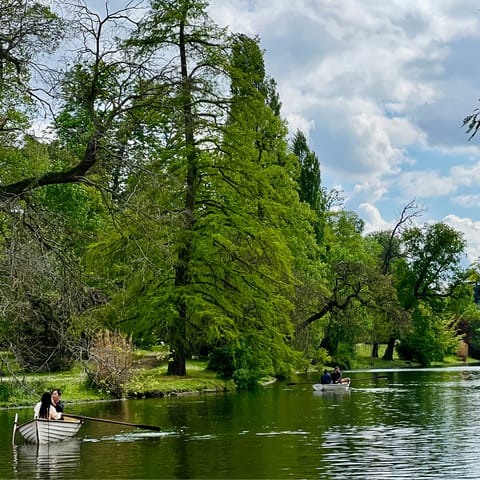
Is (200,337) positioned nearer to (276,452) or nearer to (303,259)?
(303,259)

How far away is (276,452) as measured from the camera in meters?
19.2

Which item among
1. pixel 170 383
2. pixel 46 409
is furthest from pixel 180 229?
pixel 46 409

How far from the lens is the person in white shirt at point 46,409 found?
23156mm

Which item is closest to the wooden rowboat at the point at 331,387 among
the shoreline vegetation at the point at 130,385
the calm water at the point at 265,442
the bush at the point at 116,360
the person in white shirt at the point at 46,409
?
the shoreline vegetation at the point at 130,385

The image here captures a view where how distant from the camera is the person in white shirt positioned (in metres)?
23.2

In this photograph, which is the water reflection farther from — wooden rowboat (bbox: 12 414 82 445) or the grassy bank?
the grassy bank

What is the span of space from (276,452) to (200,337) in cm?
2106

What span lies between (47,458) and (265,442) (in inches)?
205

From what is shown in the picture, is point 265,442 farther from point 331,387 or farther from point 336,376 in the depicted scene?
point 336,376

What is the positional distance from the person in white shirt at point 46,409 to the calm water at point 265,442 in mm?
855

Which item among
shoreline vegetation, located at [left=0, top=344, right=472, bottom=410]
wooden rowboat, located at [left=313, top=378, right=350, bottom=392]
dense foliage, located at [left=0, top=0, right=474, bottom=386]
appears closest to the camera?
dense foliage, located at [left=0, top=0, right=474, bottom=386]

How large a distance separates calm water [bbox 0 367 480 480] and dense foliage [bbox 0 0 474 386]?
8.22ft

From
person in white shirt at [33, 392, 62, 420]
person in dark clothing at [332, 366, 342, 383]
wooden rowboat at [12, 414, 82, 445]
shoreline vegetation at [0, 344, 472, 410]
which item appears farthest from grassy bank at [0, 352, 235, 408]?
wooden rowboat at [12, 414, 82, 445]

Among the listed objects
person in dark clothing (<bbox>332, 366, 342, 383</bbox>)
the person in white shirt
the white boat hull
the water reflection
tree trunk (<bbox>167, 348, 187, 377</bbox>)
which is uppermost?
tree trunk (<bbox>167, 348, 187, 377</bbox>)
